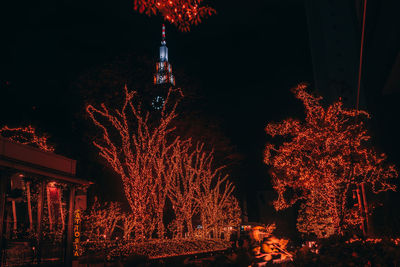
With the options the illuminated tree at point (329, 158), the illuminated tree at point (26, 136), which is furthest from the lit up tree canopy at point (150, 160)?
the illuminated tree at point (329, 158)

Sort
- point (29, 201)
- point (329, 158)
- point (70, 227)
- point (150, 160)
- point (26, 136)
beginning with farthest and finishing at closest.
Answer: point (26, 136)
point (150, 160)
point (329, 158)
point (70, 227)
point (29, 201)

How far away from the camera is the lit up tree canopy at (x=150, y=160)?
11.3 metres

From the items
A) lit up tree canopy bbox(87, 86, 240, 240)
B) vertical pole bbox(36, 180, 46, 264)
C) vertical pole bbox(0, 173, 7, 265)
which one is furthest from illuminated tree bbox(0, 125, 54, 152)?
vertical pole bbox(0, 173, 7, 265)

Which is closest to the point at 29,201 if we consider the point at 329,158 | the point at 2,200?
the point at 2,200

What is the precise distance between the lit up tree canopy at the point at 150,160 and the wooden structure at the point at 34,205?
2.44 meters

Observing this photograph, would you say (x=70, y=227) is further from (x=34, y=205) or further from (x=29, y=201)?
(x=29, y=201)

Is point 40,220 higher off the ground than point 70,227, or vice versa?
point 40,220

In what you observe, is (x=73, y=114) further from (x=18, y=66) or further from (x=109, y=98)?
(x=18, y=66)

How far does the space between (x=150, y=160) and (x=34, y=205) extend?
436 cm

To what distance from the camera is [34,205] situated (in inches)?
293

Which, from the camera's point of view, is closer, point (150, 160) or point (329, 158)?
point (329, 158)

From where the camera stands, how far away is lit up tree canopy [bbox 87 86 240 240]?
1129cm

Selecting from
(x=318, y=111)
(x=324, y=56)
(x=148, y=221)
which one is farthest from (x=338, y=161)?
(x=324, y=56)

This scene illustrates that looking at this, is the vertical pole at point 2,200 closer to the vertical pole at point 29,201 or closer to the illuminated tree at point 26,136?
the vertical pole at point 29,201
